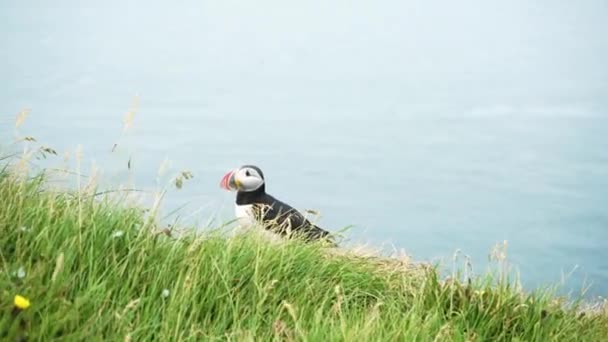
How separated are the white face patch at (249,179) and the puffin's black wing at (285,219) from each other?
153mm

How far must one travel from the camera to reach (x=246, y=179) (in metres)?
Result: 8.98

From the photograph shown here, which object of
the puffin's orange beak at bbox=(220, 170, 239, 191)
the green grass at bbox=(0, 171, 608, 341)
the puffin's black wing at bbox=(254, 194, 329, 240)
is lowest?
the green grass at bbox=(0, 171, 608, 341)

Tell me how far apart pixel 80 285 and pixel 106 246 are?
509 millimetres

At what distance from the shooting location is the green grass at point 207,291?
4172 mm

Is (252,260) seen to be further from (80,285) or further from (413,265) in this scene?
(413,265)

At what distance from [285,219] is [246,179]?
1.39m

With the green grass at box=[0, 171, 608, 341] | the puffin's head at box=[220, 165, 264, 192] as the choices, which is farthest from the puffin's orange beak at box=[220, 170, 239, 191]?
the green grass at box=[0, 171, 608, 341]

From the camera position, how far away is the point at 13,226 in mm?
4828

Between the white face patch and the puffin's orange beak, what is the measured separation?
0.05 meters

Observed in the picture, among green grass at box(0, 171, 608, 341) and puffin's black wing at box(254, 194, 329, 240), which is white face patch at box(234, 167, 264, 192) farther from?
green grass at box(0, 171, 608, 341)

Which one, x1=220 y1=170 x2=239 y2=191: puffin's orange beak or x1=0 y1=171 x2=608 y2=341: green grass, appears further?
x1=220 y1=170 x2=239 y2=191: puffin's orange beak

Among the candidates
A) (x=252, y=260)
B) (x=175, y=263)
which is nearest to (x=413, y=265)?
(x=252, y=260)

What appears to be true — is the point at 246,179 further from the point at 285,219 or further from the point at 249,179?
the point at 285,219

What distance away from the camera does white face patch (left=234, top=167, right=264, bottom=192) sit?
352 inches
